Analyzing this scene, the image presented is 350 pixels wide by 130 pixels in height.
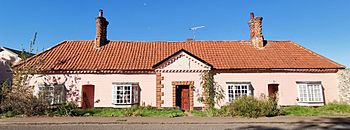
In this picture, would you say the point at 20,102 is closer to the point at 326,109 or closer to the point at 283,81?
the point at 283,81

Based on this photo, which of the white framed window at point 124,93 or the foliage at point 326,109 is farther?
the white framed window at point 124,93

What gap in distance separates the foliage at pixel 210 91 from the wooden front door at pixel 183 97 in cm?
89

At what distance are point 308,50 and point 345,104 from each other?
205 inches

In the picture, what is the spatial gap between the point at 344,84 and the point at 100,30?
1779 centimetres

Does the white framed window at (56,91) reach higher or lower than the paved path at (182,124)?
higher

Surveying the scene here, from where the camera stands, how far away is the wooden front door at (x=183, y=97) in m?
17.3

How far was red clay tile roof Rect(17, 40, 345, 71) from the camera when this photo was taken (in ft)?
57.7

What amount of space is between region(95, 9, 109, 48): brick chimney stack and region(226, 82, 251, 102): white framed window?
10.4 m

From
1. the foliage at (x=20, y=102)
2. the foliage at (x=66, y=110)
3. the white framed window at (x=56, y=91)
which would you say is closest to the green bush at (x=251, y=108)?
the foliage at (x=66, y=110)

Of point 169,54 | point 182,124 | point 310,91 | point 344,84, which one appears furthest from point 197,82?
point 344,84

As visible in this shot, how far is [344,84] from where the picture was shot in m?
16.9

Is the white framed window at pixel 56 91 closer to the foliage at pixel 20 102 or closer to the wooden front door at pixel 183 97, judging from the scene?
the foliage at pixel 20 102

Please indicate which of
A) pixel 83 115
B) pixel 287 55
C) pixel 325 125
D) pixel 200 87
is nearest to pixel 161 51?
pixel 200 87

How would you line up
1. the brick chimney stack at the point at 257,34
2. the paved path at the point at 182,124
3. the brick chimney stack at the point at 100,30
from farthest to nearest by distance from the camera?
1. the brick chimney stack at the point at 257,34
2. the brick chimney stack at the point at 100,30
3. the paved path at the point at 182,124
